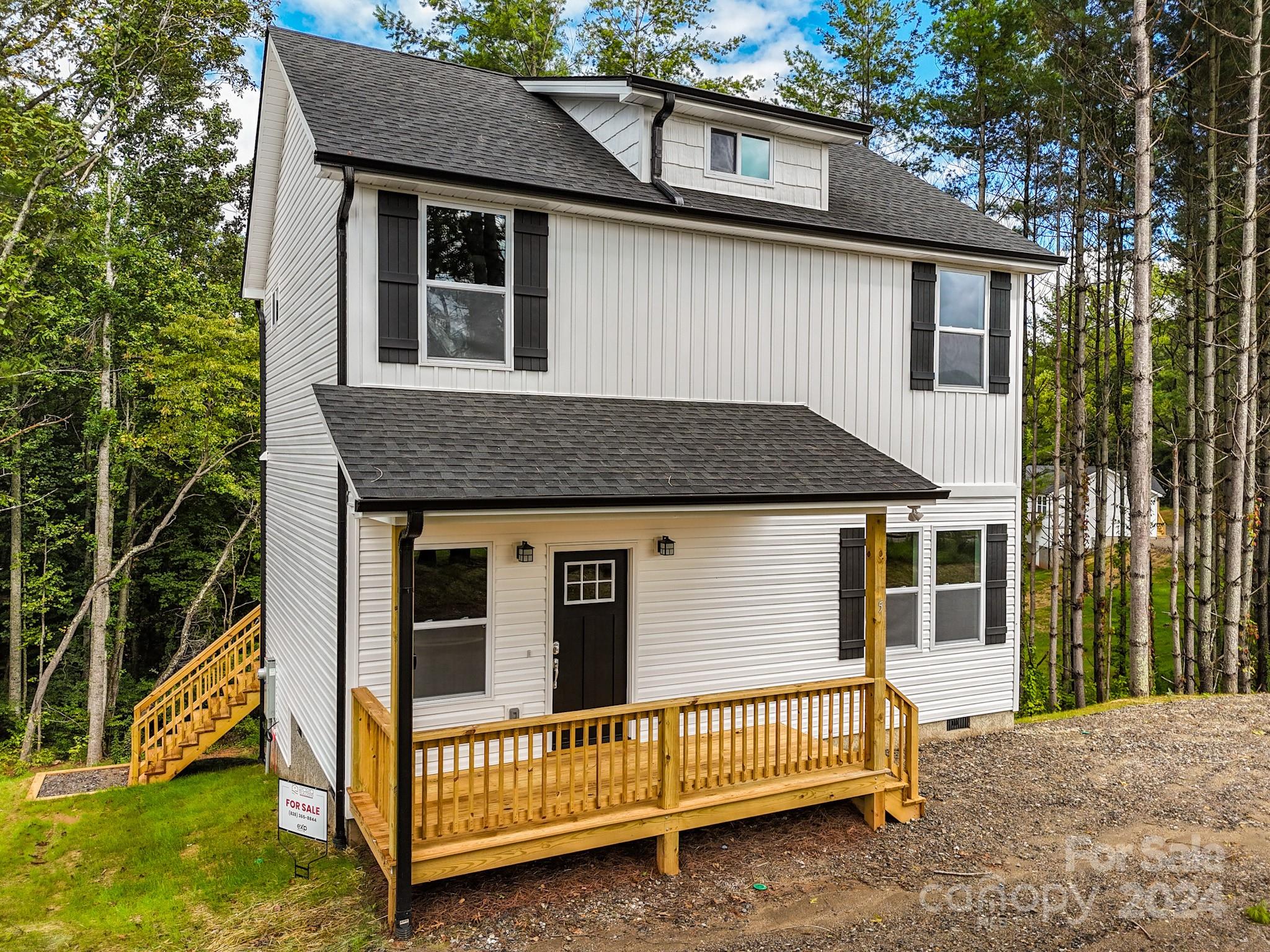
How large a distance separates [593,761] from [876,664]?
2.69 m

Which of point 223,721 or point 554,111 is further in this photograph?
point 223,721

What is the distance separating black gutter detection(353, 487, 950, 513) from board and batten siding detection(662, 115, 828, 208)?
167 inches

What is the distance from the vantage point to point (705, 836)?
675cm

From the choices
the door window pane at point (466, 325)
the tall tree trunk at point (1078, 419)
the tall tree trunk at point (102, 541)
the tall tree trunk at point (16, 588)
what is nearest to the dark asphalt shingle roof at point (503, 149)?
the door window pane at point (466, 325)

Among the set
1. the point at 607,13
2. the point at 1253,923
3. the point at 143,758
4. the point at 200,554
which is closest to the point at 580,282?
the point at 1253,923

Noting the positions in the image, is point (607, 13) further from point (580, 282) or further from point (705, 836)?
point (705, 836)

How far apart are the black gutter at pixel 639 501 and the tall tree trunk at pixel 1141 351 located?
5943 millimetres

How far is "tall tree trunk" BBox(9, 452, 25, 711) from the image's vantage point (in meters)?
15.0

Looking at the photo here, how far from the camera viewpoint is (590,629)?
749 cm

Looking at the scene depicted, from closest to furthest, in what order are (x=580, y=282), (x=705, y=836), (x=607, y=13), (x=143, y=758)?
(x=705, y=836)
(x=580, y=282)
(x=143, y=758)
(x=607, y=13)

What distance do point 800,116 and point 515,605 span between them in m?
6.46

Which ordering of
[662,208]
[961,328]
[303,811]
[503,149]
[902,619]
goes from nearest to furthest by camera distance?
[303,811], [662,208], [503,149], [902,619], [961,328]

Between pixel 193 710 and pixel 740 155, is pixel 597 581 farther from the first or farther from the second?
pixel 193 710

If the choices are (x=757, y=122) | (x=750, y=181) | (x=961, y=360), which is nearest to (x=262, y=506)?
(x=750, y=181)
